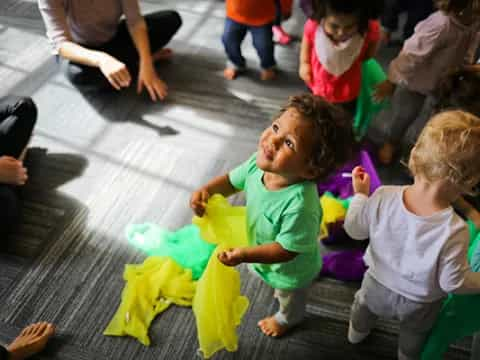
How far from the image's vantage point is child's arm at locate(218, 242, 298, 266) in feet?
3.54

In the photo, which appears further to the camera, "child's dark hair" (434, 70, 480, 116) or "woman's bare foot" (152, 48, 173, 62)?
"woman's bare foot" (152, 48, 173, 62)

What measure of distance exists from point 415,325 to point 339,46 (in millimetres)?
992

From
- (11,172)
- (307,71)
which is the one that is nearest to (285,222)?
(307,71)

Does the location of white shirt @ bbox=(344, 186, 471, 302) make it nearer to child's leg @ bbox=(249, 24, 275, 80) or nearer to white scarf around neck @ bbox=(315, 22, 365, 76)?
white scarf around neck @ bbox=(315, 22, 365, 76)

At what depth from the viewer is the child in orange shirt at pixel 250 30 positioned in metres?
2.15

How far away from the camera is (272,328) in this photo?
1.43m

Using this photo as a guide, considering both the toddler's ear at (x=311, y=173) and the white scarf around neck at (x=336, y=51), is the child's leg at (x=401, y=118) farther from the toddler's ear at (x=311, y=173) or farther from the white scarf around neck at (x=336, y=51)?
the toddler's ear at (x=311, y=173)

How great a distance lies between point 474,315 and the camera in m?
1.11

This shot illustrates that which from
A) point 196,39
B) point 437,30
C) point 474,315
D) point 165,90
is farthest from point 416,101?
point 196,39

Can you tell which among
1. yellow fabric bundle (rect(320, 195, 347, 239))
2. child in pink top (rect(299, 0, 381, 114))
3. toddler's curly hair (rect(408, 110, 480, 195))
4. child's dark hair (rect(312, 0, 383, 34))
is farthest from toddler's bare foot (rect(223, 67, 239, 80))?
toddler's curly hair (rect(408, 110, 480, 195))

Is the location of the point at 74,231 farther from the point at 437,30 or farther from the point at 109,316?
the point at 437,30

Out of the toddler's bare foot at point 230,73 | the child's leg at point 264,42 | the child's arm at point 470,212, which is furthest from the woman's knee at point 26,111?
the child's arm at point 470,212

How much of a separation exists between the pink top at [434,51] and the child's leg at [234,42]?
2.73 ft

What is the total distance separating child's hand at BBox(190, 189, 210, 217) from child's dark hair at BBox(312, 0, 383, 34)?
82 cm
